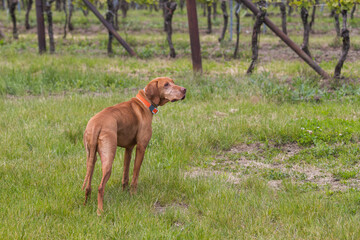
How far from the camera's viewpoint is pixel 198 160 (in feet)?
18.8

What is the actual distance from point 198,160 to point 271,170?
1034mm

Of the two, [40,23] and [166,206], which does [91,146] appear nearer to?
[166,206]

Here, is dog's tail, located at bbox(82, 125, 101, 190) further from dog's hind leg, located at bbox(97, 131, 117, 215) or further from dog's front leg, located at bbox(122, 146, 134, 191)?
dog's front leg, located at bbox(122, 146, 134, 191)

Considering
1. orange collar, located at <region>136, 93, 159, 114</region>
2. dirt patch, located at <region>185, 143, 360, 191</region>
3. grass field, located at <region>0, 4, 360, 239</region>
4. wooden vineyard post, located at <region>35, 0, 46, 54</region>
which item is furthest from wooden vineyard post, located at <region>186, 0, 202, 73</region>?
orange collar, located at <region>136, 93, 159, 114</region>

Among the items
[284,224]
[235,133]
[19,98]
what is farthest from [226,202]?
[19,98]

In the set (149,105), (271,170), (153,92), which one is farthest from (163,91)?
(271,170)

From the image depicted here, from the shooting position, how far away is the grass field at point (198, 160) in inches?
148

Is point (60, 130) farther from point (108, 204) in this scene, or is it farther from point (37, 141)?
point (108, 204)

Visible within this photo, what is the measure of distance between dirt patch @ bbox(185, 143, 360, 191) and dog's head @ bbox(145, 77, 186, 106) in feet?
3.75

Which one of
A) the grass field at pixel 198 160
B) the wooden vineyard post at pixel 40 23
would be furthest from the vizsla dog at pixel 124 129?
the wooden vineyard post at pixel 40 23

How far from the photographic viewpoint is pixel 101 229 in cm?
363

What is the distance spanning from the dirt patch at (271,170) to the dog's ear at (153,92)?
1142 mm

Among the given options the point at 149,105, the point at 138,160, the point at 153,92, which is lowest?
the point at 138,160

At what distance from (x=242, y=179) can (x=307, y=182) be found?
80cm
